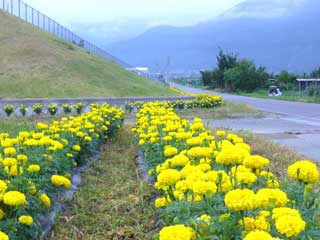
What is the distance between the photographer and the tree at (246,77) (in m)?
55.6

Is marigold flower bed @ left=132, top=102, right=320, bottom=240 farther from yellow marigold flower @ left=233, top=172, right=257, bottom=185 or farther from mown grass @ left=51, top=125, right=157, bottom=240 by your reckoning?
mown grass @ left=51, top=125, right=157, bottom=240

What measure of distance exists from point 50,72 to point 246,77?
31530mm

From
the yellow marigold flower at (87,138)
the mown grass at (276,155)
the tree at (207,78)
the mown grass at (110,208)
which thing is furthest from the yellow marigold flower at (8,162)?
the tree at (207,78)

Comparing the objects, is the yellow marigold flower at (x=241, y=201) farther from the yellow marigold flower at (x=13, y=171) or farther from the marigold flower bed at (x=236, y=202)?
the yellow marigold flower at (x=13, y=171)

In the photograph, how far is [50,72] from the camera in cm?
2805

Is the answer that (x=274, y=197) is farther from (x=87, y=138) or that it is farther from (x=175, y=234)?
(x=87, y=138)

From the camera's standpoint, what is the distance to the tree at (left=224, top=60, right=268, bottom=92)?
55.6 metres

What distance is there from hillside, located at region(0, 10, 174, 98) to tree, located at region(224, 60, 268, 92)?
2447 cm

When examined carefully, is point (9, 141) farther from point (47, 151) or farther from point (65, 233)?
point (65, 233)

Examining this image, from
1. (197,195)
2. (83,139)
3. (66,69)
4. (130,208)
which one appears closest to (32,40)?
(66,69)

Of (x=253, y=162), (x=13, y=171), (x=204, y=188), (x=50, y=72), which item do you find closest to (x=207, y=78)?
(x=50, y=72)

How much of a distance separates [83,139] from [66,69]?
22.5 metres

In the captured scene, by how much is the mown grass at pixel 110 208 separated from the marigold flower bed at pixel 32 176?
0.26 metres

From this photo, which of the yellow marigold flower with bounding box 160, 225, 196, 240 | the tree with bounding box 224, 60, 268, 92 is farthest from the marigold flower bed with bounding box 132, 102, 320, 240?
the tree with bounding box 224, 60, 268, 92
